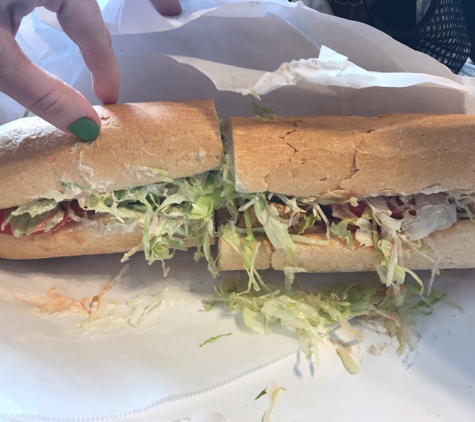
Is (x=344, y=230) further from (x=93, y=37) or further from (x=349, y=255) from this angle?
(x=93, y=37)

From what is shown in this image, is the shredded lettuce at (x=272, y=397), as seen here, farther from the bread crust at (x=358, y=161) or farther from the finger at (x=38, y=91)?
the finger at (x=38, y=91)

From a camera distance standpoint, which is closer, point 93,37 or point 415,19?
point 93,37

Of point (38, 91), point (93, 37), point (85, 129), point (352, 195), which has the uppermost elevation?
point (93, 37)

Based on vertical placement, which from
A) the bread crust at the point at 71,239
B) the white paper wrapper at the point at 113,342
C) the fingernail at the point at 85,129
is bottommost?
the white paper wrapper at the point at 113,342

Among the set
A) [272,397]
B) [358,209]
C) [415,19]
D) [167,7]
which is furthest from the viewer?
[415,19]

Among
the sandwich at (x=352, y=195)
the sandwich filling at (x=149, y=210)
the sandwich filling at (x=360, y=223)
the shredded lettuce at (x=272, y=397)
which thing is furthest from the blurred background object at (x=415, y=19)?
the shredded lettuce at (x=272, y=397)

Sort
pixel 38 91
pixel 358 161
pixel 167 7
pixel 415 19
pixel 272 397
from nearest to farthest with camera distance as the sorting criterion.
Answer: pixel 38 91
pixel 272 397
pixel 358 161
pixel 167 7
pixel 415 19

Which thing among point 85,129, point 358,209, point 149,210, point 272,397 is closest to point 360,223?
point 358,209
